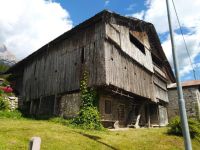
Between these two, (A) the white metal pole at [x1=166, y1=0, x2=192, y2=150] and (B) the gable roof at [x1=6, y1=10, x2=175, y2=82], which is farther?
(B) the gable roof at [x1=6, y1=10, x2=175, y2=82]

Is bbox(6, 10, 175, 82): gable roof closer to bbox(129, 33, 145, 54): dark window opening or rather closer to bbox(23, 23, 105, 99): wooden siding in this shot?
bbox(23, 23, 105, 99): wooden siding

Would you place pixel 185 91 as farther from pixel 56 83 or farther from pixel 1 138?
Answer: pixel 1 138

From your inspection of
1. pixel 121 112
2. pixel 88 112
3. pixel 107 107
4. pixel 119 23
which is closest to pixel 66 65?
pixel 107 107

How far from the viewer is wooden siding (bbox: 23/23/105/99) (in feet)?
55.0

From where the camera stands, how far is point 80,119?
1535 cm

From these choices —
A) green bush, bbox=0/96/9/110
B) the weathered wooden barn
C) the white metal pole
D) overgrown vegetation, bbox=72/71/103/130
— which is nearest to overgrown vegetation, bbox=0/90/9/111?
green bush, bbox=0/96/9/110

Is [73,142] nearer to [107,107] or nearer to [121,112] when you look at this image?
[107,107]

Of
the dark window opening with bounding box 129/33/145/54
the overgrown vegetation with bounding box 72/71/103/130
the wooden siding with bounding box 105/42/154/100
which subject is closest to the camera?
the overgrown vegetation with bounding box 72/71/103/130

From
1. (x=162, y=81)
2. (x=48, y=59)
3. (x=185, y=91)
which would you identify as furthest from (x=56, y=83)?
(x=185, y=91)

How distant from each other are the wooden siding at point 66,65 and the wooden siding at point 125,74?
697 mm

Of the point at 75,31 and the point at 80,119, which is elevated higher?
the point at 75,31

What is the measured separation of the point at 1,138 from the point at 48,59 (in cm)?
1308

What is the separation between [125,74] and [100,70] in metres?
3.29

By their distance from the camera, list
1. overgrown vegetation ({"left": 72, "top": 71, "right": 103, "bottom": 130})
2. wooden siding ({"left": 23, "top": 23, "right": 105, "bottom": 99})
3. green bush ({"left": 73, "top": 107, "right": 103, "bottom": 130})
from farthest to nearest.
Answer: wooden siding ({"left": 23, "top": 23, "right": 105, "bottom": 99}) < overgrown vegetation ({"left": 72, "top": 71, "right": 103, "bottom": 130}) < green bush ({"left": 73, "top": 107, "right": 103, "bottom": 130})
